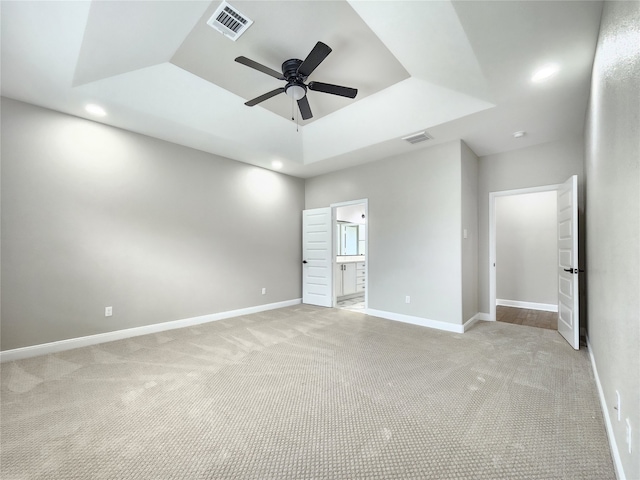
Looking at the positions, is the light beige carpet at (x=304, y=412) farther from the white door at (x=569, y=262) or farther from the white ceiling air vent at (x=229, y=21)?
the white ceiling air vent at (x=229, y=21)

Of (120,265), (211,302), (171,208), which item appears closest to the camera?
(120,265)

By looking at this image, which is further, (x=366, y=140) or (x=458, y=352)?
(x=366, y=140)

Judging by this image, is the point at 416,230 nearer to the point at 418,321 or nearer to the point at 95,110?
the point at 418,321

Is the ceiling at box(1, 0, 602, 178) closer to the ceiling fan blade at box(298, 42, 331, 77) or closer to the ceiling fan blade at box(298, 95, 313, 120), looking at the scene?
the ceiling fan blade at box(298, 42, 331, 77)

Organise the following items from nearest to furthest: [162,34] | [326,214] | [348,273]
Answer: [162,34], [326,214], [348,273]

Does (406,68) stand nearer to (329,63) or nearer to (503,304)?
(329,63)

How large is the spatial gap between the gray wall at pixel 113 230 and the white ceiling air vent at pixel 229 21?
86.9 inches

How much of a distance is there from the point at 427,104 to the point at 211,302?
4260mm

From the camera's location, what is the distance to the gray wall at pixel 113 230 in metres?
3.00

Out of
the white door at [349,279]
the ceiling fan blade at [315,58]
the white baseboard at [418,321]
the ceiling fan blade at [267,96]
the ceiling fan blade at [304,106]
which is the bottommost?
the white baseboard at [418,321]

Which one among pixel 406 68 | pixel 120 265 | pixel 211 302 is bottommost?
pixel 211 302

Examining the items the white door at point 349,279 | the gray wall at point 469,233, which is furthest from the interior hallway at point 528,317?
the white door at point 349,279

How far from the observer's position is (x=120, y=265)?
362 cm

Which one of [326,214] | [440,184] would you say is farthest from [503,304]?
[326,214]
